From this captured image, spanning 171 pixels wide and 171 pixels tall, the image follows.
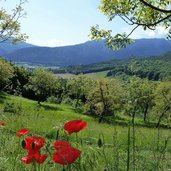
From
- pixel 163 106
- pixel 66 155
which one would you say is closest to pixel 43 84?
pixel 163 106

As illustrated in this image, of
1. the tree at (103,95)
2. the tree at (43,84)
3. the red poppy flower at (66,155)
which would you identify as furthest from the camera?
the tree at (43,84)

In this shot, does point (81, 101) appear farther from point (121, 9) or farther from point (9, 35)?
point (121, 9)

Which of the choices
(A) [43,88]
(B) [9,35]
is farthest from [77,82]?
(B) [9,35]

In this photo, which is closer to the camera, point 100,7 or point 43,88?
point 100,7

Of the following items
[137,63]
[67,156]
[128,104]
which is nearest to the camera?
[67,156]

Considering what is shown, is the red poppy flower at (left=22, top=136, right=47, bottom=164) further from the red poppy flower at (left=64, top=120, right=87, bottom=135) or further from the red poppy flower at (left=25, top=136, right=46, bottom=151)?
the red poppy flower at (left=64, top=120, right=87, bottom=135)

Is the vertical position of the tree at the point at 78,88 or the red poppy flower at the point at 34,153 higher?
the red poppy flower at the point at 34,153

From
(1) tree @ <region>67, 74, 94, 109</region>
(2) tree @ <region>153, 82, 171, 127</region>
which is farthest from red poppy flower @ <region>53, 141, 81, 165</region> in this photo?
(1) tree @ <region>67, 74, 94, 109</region>

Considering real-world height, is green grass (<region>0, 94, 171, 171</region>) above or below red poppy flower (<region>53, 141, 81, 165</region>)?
below

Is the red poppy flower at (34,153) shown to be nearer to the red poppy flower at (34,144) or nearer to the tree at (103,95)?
the red poppy flower at (34,144)

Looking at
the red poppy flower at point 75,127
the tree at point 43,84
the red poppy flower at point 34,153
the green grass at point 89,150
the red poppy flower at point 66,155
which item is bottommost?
the tree at point 43,84

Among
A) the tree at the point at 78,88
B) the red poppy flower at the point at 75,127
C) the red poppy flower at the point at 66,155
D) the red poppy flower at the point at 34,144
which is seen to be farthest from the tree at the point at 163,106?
the tree at the point at 78,88

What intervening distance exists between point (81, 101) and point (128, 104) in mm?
95870

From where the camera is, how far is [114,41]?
12.2m
